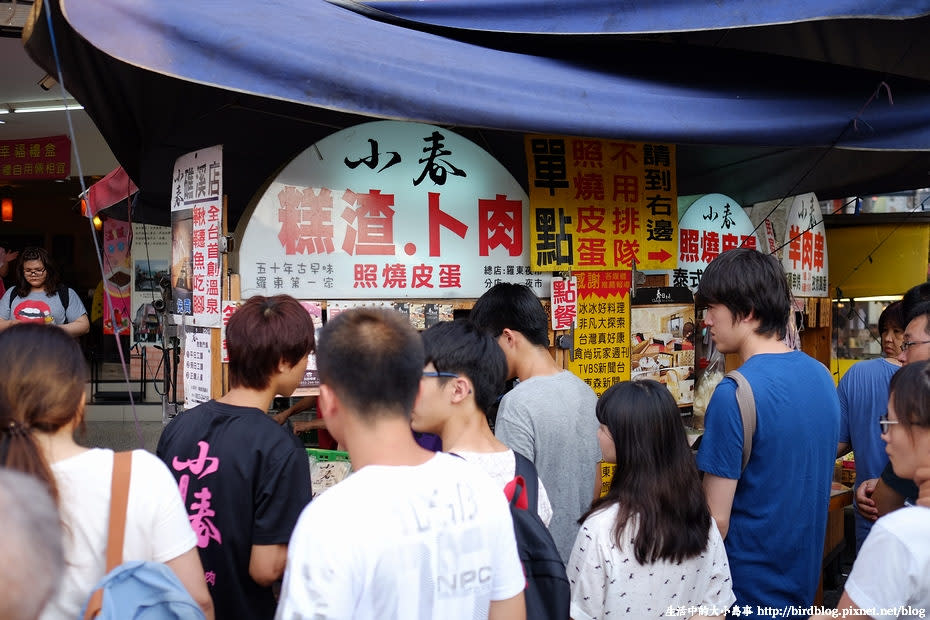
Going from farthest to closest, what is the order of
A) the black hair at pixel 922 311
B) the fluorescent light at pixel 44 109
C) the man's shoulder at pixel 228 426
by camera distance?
the fluorescent light at pixel 44 109 → the black hair at pixel 922 311 → the man's shoulder at pixel 228 426

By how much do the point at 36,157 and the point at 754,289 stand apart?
1089cm

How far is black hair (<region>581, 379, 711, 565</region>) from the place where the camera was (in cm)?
239

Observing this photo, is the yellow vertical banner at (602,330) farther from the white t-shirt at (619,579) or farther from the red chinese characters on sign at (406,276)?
the white t-shirt at (619,579)

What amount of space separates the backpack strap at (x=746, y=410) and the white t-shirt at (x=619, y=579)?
1.38 feet

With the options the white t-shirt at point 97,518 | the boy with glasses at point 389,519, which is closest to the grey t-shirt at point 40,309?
the white t-shirt at point 97,518

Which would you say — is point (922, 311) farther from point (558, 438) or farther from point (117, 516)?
point (117, 516)

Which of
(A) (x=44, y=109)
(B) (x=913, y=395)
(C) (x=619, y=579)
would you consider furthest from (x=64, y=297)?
(B) (x=913, y=395)

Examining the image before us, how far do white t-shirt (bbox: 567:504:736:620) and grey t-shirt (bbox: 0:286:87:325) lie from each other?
5572mm

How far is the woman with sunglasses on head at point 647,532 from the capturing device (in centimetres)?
239

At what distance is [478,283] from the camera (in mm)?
4133

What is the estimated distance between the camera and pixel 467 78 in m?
3.08

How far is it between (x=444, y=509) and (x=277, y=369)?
119 centimetres

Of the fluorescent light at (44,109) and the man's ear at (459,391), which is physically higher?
the fluorescent light at (44,109)

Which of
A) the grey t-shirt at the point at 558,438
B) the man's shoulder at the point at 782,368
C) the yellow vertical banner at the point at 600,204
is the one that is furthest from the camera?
the yellow vertical banner at the point at 600,204
